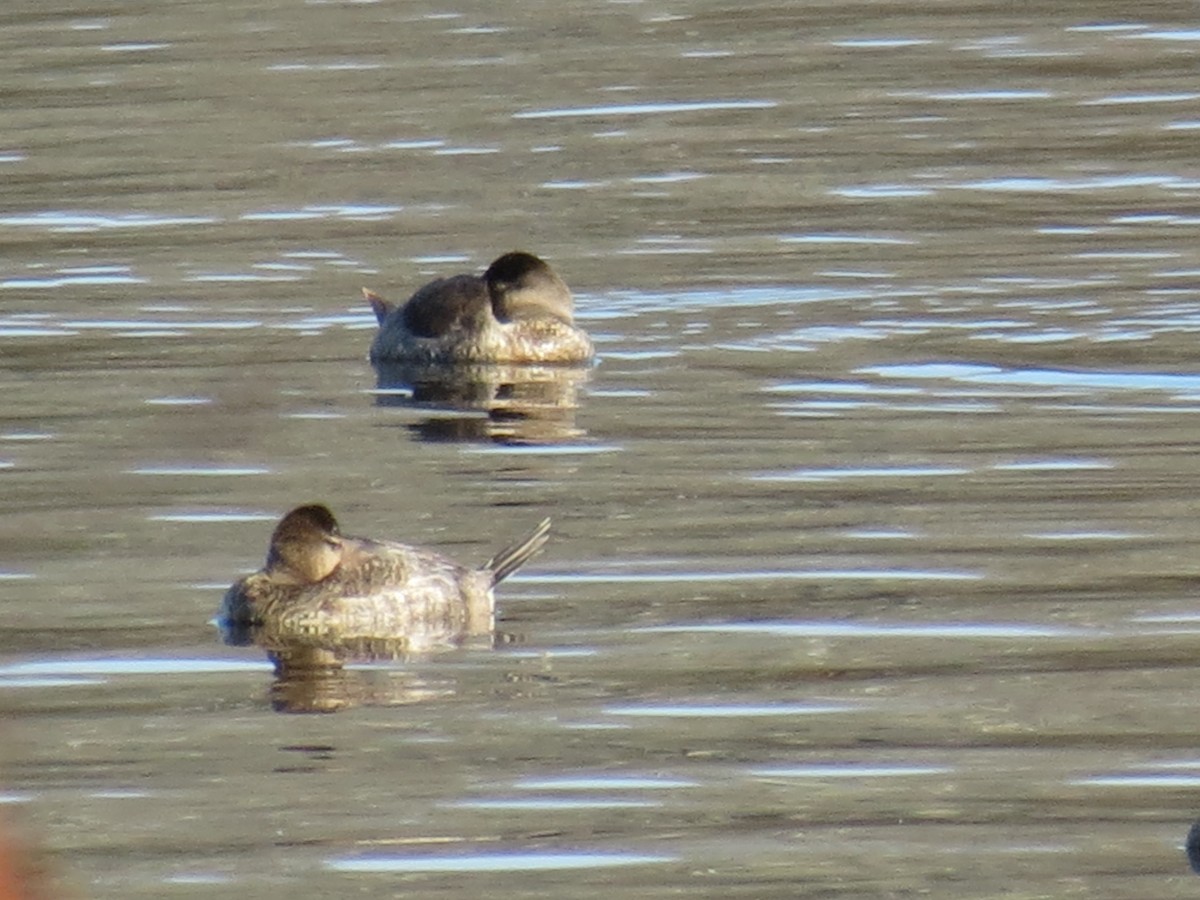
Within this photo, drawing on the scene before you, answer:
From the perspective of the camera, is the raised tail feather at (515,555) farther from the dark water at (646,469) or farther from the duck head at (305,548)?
the duck head at (305,548)

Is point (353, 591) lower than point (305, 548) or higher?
lower

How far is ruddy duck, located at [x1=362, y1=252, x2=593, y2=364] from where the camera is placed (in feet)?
50.2

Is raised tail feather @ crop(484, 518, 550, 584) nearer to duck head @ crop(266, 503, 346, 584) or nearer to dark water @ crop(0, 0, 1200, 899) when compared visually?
dark water @ crop(0, 0, 1200, 899)

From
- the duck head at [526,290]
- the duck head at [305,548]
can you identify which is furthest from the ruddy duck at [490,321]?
the duck head at [305,548]

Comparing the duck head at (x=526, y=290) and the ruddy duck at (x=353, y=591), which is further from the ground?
the duck head at (x=526, y=290)

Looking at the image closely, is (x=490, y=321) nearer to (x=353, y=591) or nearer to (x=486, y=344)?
(x=486, y=344)

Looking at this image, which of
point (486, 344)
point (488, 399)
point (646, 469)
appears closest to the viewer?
point (646, 469)

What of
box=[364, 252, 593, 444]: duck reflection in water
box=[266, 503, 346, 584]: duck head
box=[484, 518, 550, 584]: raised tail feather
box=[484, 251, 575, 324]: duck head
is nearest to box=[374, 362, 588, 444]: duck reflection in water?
box=[364, 252, 593, 444]: duck reflection in water

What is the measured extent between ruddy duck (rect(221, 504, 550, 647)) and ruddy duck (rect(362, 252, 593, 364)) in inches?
187

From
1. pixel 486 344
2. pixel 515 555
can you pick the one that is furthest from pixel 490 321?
pixel 515 555

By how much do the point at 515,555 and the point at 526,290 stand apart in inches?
180

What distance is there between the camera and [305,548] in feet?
34.0

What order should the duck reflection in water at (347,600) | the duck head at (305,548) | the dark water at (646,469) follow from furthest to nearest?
the duck head at (305,548)
the duck reflection in water at (347,600)
the dark water at (646,469)

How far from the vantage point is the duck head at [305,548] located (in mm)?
10250
